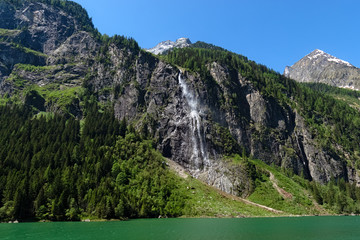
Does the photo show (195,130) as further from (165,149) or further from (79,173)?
(79,173)

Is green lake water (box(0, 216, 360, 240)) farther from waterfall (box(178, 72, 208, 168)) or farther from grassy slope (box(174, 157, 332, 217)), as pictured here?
waterfall (box(178, 72, 208, 168))

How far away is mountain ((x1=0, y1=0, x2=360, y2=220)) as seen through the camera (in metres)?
92.9

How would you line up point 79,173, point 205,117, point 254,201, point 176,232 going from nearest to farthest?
point 176,232 < point 79,173 < point 254,201 < point 205,117

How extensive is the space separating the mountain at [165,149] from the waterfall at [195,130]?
622 mm

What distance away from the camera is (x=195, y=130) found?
514ft

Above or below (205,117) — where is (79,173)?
below

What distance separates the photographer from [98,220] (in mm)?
83438

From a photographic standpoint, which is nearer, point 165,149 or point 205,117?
point 165,149

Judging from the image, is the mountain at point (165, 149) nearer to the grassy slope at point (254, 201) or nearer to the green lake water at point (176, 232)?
the grassy slope at point (254, 201)

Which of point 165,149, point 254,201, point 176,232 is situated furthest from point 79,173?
point 254,201

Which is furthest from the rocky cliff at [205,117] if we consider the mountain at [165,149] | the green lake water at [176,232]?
the green lake water at [176,232]

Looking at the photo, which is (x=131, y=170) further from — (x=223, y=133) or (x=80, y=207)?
(x=223, y=133)

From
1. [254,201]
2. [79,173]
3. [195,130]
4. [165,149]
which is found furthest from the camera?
[195,130]

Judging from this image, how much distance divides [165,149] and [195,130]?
2208 cm
